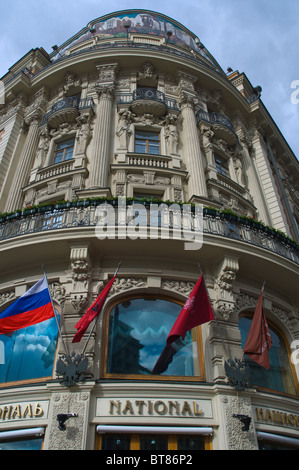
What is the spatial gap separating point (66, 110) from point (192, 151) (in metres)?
6.69

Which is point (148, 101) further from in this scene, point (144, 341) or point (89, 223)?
point (144, 341)

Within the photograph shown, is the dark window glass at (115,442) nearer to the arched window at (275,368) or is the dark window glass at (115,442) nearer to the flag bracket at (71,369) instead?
the flag bracket at (71,369)

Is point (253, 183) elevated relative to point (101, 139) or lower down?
elevated

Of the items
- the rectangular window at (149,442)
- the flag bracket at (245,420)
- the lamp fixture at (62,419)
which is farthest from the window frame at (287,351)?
the lamp fixture at (62,419)

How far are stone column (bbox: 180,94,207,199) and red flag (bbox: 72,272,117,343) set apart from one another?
602 centimetres

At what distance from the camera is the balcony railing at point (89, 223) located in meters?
12.1

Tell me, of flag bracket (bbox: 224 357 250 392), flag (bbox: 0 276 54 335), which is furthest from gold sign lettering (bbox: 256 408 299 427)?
flag (bbox: 0 276 54 335)

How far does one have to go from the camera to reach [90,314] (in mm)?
10297

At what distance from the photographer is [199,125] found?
19.1m

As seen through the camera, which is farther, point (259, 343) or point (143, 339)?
point (143, 339)

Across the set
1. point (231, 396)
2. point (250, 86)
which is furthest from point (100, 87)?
point (231, 396)

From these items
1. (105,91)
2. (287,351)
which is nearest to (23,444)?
(287,351)

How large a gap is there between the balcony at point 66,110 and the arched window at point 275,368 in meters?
12.7
